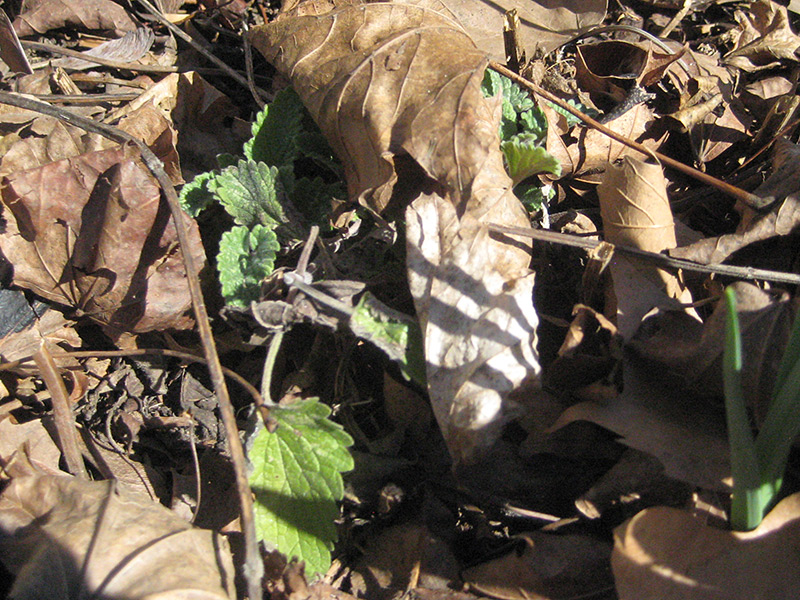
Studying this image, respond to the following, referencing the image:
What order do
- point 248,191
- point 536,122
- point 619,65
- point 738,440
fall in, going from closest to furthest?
point 738,440, point 248,191, point 536,122, point 619,65

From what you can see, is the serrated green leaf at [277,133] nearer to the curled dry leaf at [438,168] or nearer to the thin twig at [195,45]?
the curled dry leaf at [438,168]

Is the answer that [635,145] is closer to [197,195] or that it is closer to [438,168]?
[438,168]

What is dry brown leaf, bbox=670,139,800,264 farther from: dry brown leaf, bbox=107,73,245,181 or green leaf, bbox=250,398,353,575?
dry brown leaf, bbox=107,73,245,181

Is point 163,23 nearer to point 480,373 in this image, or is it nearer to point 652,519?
point 480,373

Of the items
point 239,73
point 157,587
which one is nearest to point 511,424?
point 157,587

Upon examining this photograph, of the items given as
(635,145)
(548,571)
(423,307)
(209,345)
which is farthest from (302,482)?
(635,145)

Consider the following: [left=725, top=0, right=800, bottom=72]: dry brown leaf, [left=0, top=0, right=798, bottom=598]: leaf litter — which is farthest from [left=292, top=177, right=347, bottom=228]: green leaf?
[left=725, top=0, right=800, bottom=72]: dry brown leaf
